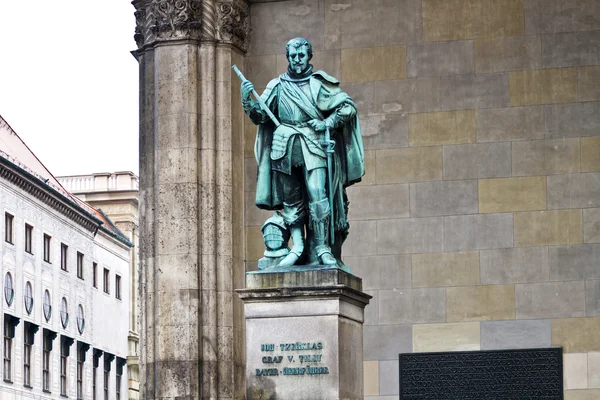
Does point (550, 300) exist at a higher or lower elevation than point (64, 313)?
Answer: lower

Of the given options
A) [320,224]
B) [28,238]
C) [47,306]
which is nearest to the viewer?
[320,224]

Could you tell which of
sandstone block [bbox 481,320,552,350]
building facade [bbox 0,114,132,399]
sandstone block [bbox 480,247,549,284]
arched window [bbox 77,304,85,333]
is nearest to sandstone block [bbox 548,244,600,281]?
sandstone block [bbox 480,247,549,284]

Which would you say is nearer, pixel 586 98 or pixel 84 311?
pixel 586 98

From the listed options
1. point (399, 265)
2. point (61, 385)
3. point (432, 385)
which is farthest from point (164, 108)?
point (61, 385)

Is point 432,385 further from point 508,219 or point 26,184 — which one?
point 26,184

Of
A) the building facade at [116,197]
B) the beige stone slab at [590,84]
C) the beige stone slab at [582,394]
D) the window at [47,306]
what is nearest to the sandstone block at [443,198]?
the beige stone slab at [590,84]

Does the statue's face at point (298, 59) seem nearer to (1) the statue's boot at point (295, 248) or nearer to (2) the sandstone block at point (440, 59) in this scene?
(1) the statue's boot at point (295, 248)

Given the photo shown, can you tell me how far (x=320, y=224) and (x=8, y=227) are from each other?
51307mm

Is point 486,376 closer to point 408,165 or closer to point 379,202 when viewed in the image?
point 379,202

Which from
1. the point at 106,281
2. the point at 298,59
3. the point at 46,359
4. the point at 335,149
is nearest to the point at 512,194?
the point at 335,149

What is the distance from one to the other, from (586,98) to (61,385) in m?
53.7

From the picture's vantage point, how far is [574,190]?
88.5 ft

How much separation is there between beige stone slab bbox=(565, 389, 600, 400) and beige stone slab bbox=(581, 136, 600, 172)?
3.60 metres

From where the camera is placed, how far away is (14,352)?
6975cm
